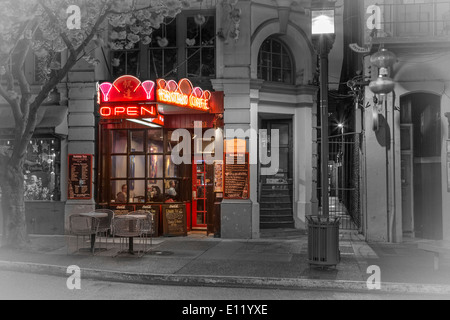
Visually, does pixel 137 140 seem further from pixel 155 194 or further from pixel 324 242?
pixel 324 242

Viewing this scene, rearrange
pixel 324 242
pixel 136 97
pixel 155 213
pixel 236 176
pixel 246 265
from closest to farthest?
1. pixel 324 242
2. pixel 246 265
3. pixel 136 97
4. pixel 236 176
5. pixel 155 213

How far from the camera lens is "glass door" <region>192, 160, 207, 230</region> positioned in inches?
619

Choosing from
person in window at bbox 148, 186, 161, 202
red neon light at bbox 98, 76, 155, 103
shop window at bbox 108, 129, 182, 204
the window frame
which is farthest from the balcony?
person in window at bbox 148, 186, 161, 202

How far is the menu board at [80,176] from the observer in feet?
49.8

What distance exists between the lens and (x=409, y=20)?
13789mm

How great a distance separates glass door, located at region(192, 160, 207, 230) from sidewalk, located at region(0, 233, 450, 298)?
2135mm

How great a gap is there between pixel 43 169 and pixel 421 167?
1146cm

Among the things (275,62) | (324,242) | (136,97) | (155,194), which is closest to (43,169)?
(155,194)

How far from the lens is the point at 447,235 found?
44.0 feet

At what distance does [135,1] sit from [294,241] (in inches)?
314

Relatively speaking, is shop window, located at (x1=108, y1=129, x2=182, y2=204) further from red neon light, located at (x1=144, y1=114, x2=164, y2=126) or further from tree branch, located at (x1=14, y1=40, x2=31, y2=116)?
tree branch, located at (x1=14, y1=40, x2=31, y2=116)

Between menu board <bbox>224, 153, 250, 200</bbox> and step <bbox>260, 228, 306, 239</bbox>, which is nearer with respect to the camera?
menu board <bbox>224, 153, 250, 200</bbox>

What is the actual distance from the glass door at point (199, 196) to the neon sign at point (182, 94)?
7.22 feet

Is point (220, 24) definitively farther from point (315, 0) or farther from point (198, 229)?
point (198, 229)
